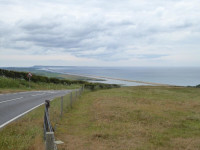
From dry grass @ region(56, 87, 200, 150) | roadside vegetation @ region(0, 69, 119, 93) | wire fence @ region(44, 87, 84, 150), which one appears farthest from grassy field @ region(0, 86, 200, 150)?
roadside vegetation @ region(0, 69, 119, 93)

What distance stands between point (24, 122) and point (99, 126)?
3.84 meters

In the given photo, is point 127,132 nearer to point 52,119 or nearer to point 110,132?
point 110,132

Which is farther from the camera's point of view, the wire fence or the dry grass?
the dry grass

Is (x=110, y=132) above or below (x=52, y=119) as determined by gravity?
below

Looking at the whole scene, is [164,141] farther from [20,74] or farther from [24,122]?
[20,74]

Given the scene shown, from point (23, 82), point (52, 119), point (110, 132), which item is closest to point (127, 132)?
point (110, 132)

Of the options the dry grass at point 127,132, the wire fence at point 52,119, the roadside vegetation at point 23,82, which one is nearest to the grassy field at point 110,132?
the dry grass at point 127,132

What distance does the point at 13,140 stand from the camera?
802 centimetres

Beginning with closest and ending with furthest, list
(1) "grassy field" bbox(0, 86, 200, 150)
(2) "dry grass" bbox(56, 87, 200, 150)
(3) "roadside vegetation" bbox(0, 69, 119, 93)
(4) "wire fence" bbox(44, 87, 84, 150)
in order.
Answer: (4) "wire fence" bbox(44, 87, 84, 150) → (1) "grassy field" bbox(0, 86, 200, 150) → (2) "dry grass" bbox(56, 87, 200, 150) → (3) "roadside vegetation" bbox(0, 69, 119, 93)

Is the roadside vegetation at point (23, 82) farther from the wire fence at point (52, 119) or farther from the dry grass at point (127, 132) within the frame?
the dry grass at point (127, 132)

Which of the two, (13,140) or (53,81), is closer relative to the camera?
(13,140)

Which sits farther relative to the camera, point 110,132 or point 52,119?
point 52,119

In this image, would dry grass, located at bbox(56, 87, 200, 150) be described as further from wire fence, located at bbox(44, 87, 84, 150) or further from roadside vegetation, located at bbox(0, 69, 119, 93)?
roadside vegetation, located at bbox(0, 69, 119, 93)

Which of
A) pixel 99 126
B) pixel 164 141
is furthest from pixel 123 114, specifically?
pixel 164 141
